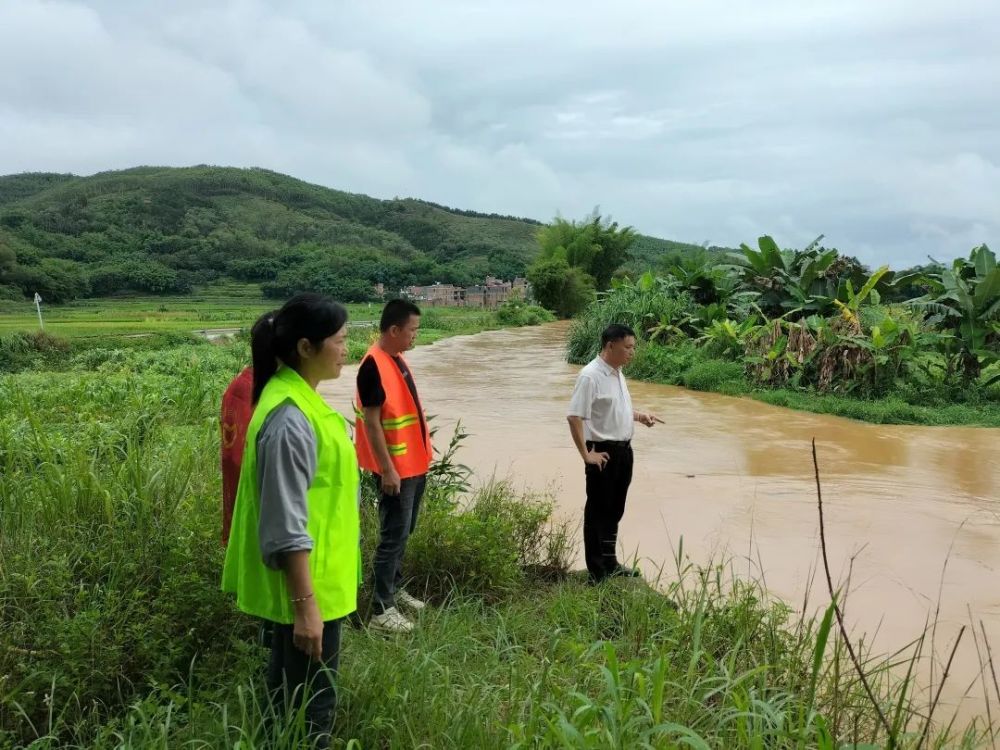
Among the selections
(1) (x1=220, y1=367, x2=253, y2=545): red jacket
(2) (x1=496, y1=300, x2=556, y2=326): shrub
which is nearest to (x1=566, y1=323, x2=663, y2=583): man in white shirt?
(1) (x1=220, y1=367, x2=253, y2=545): red jacket

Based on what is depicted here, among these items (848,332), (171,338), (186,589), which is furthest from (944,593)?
(171,338)

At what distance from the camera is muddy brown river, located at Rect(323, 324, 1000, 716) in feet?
14.0

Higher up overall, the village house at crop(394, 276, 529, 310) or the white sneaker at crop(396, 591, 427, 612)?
the village house at crop(394, 276, 529, 310)

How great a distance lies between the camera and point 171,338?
21.5m

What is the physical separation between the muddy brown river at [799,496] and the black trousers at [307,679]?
1689mm

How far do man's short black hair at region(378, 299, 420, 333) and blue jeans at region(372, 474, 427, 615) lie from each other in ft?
2.28

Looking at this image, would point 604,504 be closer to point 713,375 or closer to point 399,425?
point 399,425

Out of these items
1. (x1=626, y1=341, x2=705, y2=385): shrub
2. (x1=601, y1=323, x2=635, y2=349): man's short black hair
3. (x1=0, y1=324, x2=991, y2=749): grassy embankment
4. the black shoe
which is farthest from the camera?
(x1=626, y1=341, x2=705, y2=385): shrub

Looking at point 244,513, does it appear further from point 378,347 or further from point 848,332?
point 848,332

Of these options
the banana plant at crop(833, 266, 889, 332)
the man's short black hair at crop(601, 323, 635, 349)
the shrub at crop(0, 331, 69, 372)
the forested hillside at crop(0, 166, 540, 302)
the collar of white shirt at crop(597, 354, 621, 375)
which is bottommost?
the shrub at crop(0, 331, 69, 372)

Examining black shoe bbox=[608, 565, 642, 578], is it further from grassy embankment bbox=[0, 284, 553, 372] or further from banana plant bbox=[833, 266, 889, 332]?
banana plant bbox=[833, 266, 889, 332]

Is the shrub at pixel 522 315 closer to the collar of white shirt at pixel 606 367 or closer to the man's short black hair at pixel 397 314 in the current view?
the collar of white shirt at pixel 606 367

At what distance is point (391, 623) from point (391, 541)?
35 cm

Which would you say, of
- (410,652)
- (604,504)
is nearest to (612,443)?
(604,504)
